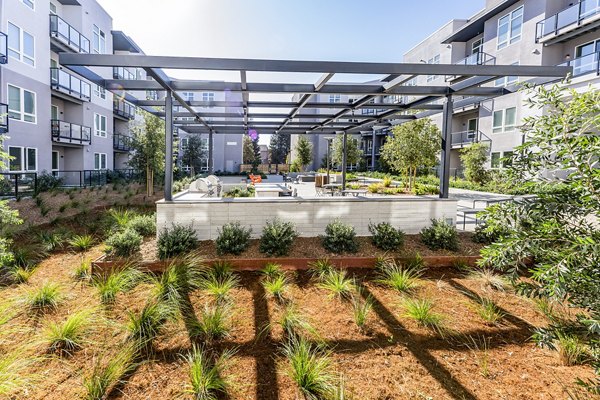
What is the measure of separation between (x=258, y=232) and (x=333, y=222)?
1783 mm

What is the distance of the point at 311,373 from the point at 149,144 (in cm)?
1434

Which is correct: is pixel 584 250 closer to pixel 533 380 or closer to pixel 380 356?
pixel 533 380

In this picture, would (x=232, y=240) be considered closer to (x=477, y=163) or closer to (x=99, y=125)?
(x=477, y=163)

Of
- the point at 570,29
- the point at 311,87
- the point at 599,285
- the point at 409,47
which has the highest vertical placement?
the point at 409,47

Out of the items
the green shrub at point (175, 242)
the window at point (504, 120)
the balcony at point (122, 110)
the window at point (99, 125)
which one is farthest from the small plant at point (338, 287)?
the balcony at point (122, 110)

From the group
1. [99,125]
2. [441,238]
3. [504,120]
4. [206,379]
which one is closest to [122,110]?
[99,125]

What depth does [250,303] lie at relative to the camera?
5.17 metres

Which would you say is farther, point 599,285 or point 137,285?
point 137,285

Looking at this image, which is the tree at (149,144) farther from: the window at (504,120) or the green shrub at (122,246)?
the window at (504,120)

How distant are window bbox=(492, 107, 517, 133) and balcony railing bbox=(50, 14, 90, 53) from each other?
Answer: 2697 cm

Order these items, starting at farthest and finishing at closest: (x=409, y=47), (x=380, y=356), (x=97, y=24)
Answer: (x=409, y=47), (x=97, y=24), (x=380, y=356)

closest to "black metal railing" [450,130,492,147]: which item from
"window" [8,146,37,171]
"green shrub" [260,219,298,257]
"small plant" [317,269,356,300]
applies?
"green shrub" [260,219,298,257]

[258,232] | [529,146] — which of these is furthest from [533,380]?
[258,232]

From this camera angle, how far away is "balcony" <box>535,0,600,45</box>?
54.6 feet
